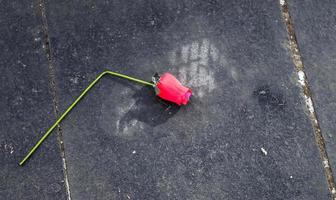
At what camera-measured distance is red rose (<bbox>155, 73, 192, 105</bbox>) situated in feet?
8.68

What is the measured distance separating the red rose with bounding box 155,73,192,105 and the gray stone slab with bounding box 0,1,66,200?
69 cm

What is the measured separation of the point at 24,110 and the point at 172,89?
917 mm

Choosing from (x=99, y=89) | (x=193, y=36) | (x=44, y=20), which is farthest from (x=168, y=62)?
(x=44, y=20)

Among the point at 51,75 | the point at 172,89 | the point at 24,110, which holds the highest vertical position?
the point at 172,89

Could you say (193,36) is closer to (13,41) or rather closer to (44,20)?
(44,20)

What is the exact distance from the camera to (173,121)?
275 cm

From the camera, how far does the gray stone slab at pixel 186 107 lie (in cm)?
264

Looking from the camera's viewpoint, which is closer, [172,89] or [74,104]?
[172,89]

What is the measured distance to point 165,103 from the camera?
109 inches

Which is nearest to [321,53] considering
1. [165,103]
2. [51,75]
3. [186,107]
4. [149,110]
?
[186,107]

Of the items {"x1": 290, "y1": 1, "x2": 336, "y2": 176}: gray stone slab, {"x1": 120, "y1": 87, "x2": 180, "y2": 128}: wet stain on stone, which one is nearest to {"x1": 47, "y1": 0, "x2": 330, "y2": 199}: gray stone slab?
{"x1": 120, "y1": 87, "x2": 180, "y2": 128}: wet stain on stone

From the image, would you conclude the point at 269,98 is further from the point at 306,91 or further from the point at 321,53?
the point at 321,53

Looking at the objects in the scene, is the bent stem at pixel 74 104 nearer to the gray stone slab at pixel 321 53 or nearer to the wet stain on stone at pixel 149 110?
the wet stain on stone at pixel 149 110

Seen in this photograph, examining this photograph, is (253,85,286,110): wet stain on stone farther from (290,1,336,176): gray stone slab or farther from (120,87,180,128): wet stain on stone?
(120,87,180,128): wet stain on stone
